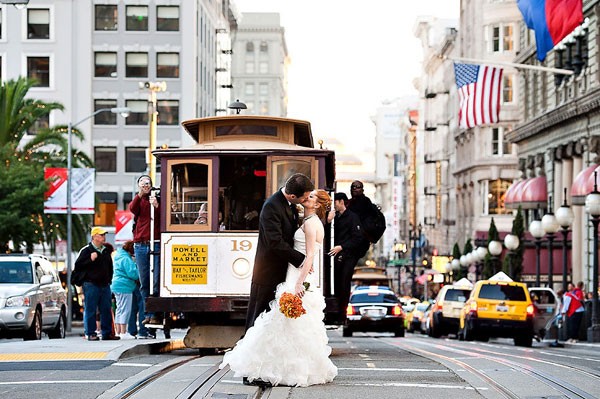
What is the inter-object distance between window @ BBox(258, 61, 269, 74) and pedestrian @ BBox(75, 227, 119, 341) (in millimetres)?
162613

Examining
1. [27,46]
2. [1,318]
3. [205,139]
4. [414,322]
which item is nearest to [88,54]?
[27,46]

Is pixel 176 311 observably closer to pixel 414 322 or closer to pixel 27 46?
pixel 414 322

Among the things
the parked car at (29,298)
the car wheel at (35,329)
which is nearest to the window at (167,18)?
the parked car at (29,298)

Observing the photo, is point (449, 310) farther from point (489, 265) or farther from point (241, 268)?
point (241, 268)

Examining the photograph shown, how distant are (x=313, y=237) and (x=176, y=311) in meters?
6.12

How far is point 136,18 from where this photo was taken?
8888 cm

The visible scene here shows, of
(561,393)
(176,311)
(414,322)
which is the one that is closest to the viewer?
(561,393)

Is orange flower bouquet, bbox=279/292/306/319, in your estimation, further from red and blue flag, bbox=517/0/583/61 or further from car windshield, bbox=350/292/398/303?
car windshield, bbox=350/292/398/303

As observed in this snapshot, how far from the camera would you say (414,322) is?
180 ft

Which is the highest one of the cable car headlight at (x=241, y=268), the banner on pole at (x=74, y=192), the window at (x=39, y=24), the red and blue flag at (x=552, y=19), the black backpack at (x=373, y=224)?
the window at (x=39, y=24)

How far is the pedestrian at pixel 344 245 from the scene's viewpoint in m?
19.0

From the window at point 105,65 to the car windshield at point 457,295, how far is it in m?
49.4

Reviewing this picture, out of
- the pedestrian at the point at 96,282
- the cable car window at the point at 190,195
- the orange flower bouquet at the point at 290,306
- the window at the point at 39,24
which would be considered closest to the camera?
the orange flower bouquet at the point at 290,306

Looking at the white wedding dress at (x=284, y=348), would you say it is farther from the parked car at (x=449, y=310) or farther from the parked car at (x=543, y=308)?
the parked car at (x=449, y=310)
